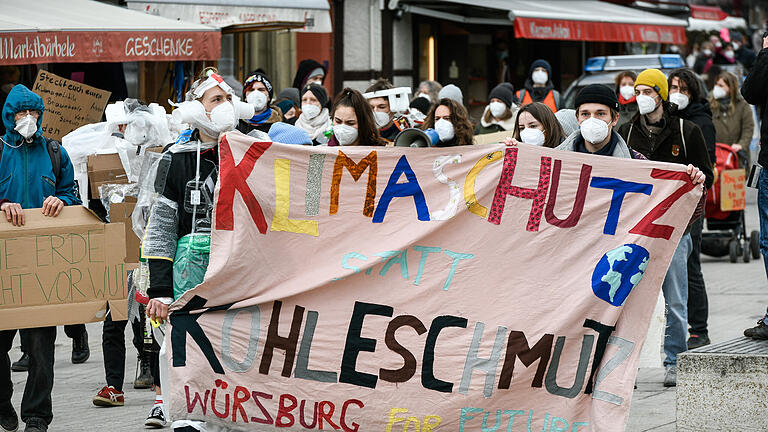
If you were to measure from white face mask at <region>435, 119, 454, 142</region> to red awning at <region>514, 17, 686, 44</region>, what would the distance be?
1105 centimetres

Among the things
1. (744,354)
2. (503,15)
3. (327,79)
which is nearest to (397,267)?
(744,354)

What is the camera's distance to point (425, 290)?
555 cm

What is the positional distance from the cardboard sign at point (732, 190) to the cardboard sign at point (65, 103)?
595 centimetres

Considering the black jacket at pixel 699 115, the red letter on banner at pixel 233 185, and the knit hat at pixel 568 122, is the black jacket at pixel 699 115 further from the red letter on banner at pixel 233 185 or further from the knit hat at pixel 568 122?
the red letter on banner at pixel 233 185

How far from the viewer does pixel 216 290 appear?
18.0 feet

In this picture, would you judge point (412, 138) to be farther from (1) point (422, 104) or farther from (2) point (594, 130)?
(1) point (422, 104)

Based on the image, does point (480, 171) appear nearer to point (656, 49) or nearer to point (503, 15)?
point (503, 15)

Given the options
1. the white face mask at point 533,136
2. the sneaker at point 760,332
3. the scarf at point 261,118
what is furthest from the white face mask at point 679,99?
the scarf at point 261,118

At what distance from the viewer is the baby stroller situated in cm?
1274

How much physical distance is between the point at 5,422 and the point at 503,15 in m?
14.5

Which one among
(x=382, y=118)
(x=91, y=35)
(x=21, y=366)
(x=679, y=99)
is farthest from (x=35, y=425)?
(x=91, y=35)

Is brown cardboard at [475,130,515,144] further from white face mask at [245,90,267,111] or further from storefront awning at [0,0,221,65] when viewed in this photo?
storefront awning at [0,0,221,65]

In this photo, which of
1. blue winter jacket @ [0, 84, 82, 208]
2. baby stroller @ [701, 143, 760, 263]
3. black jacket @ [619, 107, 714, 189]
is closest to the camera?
blue winter jacket @ [0, 84, 82, 208]

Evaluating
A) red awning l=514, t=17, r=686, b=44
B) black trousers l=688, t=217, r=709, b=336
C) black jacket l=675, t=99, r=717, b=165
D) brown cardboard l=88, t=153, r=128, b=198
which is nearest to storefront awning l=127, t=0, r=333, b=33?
red awning l=514, t=17, r=686, b=44
